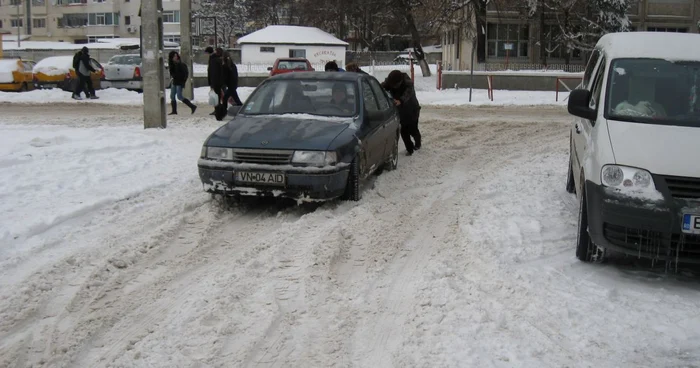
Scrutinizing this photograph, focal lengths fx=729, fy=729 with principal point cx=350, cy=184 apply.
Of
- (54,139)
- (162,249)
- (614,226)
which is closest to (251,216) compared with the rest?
(162,249)

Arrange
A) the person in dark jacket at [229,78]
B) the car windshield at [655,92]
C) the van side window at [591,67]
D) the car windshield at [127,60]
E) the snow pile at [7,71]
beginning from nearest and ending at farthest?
the car windshield at [655,92] < the van side window at [591,67] < the person in dark jacket at [229,78] < the snow pile at [7,71] < the car windshield at [127,60]

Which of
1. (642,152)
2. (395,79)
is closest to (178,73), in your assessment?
(395,79)

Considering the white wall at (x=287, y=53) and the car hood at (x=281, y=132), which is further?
the white wall at (x=287, y=53)

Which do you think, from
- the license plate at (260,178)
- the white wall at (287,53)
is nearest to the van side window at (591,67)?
the license plate at (260,178)

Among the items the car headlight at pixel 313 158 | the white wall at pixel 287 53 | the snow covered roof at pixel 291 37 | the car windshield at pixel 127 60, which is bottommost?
the car headlight at pixel 313 158

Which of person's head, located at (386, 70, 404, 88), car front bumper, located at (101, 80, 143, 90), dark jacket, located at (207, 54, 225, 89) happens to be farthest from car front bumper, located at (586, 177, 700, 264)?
car front bumper, located at (101, 80, 143, 90)

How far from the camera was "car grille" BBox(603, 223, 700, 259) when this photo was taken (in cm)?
532

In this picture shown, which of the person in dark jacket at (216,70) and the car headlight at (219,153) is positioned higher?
the person in dark jacket at (216,70)

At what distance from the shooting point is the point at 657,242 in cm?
539

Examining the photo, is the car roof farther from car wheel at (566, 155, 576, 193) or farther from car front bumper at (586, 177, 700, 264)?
car front bumper at (586, 177, 700, 264)

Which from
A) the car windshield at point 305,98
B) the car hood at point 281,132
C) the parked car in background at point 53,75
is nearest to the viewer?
the car hood at point 281,132

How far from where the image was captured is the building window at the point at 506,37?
43.1 meters

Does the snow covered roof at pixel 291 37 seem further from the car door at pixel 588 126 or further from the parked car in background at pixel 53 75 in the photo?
the car door at pixel 588 126

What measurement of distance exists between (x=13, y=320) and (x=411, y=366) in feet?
8.70
